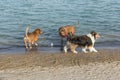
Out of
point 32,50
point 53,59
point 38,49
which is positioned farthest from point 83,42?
point 32,50

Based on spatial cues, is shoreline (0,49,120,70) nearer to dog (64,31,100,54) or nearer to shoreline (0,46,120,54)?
dog (64,31,100,54)

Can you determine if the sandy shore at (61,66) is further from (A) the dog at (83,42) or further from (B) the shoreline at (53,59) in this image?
(A) the dog at (83,42)

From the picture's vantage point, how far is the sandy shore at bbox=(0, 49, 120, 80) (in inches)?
403

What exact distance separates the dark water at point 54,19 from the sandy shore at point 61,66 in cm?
220

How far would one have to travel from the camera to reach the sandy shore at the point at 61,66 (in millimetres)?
10228

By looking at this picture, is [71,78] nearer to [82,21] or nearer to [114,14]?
[82,21]

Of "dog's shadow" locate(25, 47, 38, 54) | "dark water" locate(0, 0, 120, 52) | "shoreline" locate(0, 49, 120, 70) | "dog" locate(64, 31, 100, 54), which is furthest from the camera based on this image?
"dark water" locate(0, 0, 120, 52)

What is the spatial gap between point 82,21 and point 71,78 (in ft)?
38.7

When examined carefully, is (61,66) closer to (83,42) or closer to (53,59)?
(53,59)

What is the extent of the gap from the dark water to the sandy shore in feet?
7.23

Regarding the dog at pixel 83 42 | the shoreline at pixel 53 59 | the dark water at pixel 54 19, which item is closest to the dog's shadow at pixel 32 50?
the dark water at pixel 54 19

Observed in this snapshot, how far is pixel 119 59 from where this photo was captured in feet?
41.5

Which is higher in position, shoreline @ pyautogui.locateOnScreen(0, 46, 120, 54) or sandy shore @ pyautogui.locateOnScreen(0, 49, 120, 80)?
sandy shore @ pyautogui.locateOnScreen(0, 49, 120, 80)

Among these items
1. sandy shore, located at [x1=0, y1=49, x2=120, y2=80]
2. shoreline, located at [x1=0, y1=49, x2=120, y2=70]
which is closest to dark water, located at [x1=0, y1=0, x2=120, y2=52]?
shoreline, located at [x1=0, y1=49, x2=120, y2=70]
